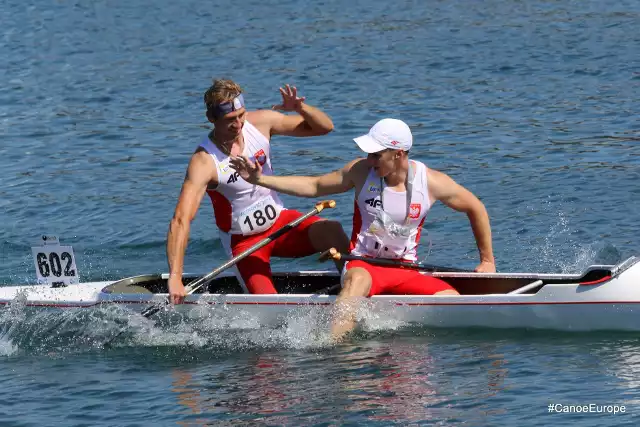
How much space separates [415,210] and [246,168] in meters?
1.42

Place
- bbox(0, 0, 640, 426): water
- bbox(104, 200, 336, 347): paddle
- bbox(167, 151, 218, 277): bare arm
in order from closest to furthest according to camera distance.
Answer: bbox(0, 0, 640, 426): water
bbox(167, 151, 218, 277): bare arm
bbox(104, 200, 336, 347): paddle

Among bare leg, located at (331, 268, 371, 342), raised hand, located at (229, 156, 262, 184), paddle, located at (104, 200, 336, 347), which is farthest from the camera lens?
paddle, located at (104, 200, 336, 347)

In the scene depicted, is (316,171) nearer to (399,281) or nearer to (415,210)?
(399,281)

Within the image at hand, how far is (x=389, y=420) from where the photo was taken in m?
8.72

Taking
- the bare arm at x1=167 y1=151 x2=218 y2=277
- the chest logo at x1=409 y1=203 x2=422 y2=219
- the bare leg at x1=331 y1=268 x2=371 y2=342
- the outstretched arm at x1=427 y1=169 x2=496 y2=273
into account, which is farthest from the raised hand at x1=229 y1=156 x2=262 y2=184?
the outstretched arm at x1=427 y1=169 x2=496 y2=273

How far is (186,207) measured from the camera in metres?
10.4

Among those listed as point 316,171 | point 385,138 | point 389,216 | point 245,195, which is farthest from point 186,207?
point 316,171

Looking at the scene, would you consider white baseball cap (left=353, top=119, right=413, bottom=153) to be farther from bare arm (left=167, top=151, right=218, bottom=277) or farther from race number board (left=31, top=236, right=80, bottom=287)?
race number board (left=31, top=236, right=80, bottom=287)

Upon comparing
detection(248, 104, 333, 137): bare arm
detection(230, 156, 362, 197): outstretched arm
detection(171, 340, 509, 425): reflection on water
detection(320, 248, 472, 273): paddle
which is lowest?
detection(171, 340, 509, 425): reflection on water

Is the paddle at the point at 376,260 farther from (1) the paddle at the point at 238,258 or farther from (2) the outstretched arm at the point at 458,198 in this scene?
(2) the outstretched arm at the point at 458,198

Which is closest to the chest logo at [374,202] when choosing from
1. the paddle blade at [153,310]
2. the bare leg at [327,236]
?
the bare leg at [327,236]

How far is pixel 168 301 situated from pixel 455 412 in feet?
9.99

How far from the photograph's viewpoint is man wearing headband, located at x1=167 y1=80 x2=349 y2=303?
10.4 metres

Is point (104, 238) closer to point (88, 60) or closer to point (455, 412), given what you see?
point (455, 412)
